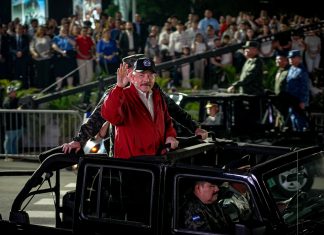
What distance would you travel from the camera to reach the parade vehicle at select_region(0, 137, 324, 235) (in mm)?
5531

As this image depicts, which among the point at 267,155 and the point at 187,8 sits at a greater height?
the point at 187,8

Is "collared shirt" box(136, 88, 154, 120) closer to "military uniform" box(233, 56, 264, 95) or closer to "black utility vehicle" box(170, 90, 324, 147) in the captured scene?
"black utility vehicle" box(170, 90, 324, 147)

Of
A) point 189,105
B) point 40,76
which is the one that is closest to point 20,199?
point 189,105

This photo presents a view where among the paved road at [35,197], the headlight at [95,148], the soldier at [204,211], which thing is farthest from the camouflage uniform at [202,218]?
the headlight at [95,148]

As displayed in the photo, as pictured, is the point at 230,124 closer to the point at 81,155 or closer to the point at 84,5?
the point at 81,155

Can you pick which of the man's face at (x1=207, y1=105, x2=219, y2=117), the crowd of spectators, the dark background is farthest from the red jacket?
the dark background

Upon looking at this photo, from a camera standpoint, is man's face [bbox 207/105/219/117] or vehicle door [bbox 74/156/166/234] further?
man's face [bbox 207/105/219/117]

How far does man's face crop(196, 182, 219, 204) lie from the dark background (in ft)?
58.4

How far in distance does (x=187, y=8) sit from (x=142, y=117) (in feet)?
64.1

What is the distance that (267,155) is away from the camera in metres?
7.05

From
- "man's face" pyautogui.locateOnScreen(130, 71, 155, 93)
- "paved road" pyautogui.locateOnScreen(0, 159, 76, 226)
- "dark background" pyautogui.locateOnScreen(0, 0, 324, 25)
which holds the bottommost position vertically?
"paved road" pyautogui.locateOnScreen(0, 159, 76, 226)

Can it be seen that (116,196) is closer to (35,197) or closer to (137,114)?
(137,114)

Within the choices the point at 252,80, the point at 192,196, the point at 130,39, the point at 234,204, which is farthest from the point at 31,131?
the point at 192,196

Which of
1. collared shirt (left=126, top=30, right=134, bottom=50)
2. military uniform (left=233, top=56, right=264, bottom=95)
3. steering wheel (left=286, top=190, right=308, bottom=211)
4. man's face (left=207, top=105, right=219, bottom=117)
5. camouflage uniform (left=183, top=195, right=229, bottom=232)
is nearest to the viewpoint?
camouflage uniform (left=183, top=195, right=229, bottom=232)
